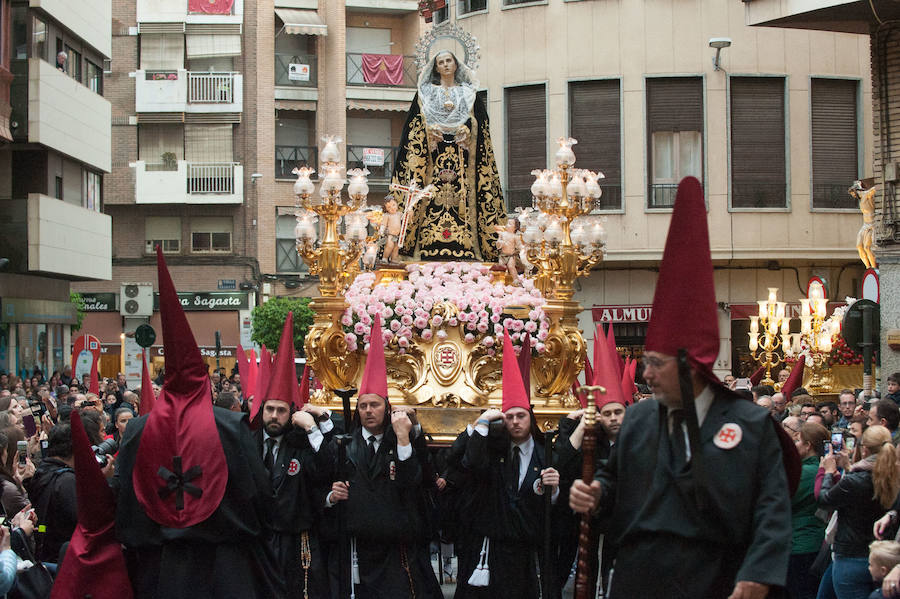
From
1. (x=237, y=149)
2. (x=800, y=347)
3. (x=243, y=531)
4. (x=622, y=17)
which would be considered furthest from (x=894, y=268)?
(x=237, y=149)

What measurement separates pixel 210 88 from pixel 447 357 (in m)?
30.2

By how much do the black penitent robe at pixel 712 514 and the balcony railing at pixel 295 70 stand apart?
35723 mm

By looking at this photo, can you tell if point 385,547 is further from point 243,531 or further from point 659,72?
point 659,72

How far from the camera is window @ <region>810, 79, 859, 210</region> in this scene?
2422 centimetres

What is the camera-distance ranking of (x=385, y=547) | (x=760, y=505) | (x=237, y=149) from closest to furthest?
(x=760, y=505) → (x=385, y=547) → (x=237, y=149)

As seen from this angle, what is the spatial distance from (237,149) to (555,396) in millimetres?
29987

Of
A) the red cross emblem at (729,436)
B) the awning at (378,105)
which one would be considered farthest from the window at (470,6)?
the red cross emblem at (729,436)

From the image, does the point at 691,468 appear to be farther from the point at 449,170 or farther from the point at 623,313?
the point at 623,313

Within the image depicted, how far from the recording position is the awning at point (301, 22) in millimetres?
38938

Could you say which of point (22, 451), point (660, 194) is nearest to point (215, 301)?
point (660, 194)

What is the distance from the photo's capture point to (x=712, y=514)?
4.88 metres

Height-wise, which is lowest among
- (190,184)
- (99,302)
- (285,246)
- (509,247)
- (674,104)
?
(509,247)

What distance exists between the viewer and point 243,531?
250 inches

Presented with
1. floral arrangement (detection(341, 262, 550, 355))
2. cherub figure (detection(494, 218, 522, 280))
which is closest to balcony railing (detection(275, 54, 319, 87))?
cherub figure (detection(494, 218, 522, 280))
